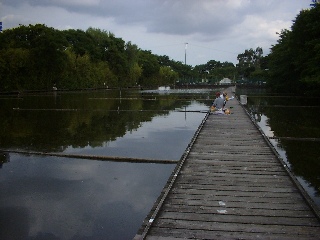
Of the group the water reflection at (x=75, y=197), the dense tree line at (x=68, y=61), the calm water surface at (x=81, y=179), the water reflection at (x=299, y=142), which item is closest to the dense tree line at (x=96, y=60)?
the dense tree line at (x=68, y=61)

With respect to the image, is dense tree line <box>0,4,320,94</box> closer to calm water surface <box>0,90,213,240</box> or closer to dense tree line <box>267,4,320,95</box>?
dense tree line <box>267,4,320,95</box>

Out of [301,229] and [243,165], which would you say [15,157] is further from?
[301,229]

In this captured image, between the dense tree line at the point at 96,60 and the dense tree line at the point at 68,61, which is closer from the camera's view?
the dense tree line at the point at 96,60

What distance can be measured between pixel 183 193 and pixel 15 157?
6.33 m

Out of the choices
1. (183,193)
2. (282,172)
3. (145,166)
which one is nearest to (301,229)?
(183,193)

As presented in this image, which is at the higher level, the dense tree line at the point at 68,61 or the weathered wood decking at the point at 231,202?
the dense tree line at the point at 68,61

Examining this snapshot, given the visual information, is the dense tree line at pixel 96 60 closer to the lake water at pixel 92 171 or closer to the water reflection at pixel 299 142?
the water reflection at pixel 299 142

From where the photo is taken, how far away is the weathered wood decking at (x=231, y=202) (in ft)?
14.2

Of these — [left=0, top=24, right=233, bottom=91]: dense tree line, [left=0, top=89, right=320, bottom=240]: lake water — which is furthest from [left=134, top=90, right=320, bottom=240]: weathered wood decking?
[left=0, top=24, right=233, bottom=91]: dense tree line

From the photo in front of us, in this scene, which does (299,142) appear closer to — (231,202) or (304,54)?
(231,202)

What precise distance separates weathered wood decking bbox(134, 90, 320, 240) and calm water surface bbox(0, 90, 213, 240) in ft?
2.89

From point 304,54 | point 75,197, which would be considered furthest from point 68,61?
point 75,197

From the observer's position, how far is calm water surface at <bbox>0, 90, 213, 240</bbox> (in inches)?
219

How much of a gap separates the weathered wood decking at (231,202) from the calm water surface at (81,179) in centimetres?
88
